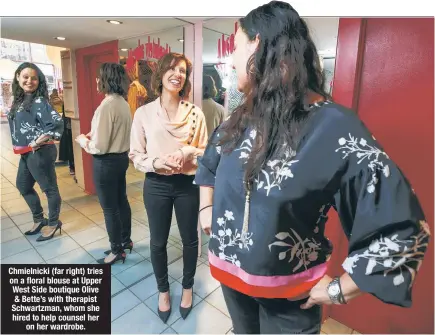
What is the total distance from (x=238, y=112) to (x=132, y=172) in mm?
1254

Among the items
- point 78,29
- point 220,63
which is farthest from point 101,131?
point 220,63

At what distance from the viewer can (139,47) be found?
173cm

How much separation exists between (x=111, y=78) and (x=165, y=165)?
0.77 meters

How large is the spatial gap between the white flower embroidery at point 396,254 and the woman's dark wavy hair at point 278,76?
24cm

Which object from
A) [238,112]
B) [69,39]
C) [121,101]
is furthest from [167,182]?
[69,39]

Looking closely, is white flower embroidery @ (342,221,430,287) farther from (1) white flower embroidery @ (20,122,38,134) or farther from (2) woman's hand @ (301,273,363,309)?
(1) white flower embroidery @ (20,122,38,134)

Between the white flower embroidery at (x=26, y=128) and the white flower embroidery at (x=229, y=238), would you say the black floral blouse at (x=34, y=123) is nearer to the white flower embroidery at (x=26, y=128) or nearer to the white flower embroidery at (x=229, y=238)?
the white flower embroidery at (x=26, y=128)

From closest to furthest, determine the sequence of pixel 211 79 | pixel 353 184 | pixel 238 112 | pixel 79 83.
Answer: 1. pixel 353 184
2. pixel 238 112
3. pixel 211 79
4. pixel 79 83

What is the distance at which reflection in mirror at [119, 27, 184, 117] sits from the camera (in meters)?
1.54

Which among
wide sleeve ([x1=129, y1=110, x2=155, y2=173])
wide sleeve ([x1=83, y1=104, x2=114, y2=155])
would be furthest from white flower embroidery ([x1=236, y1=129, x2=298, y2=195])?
wide sleeve ([x1=83, y1=104, x2=114, y2=155])

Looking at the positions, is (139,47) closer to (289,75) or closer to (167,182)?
(167,182)

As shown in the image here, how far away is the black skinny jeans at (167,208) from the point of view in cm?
116

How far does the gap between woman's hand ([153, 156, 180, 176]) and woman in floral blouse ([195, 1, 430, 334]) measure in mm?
470

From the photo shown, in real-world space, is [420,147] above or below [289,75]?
below
